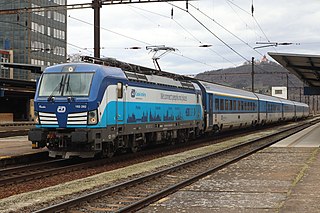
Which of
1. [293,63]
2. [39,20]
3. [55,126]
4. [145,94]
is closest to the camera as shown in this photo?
[55,126]

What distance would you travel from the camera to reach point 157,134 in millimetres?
19812

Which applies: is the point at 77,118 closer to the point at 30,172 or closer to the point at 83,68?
the point at 83,68

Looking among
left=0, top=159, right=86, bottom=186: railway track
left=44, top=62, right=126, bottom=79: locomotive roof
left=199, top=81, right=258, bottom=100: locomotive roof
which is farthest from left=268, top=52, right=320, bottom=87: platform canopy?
left=0, top=159, right=86, bottom=186: railway track

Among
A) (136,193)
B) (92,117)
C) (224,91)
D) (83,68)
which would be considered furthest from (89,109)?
(224,91)

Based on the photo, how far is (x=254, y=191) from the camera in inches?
405

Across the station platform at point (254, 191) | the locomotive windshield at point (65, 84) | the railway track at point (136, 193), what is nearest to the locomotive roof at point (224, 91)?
the railway track at point (136, 193)

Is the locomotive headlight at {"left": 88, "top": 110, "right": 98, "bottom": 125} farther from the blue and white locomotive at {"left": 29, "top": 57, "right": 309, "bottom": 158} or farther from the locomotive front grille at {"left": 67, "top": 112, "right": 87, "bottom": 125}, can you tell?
the locomotive front grille at {"left": 67, "top": 112, "right": 87, "bottom": 125}

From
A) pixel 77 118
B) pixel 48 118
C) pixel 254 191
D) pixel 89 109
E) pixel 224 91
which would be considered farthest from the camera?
pixel 224 91

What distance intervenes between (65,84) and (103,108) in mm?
1534

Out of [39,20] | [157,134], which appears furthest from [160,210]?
[39,20]

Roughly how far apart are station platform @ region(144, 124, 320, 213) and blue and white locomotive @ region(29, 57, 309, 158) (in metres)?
4.17

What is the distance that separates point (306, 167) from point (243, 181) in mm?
3091

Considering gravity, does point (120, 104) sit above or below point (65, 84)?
below

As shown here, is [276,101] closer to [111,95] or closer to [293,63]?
[293,63]
